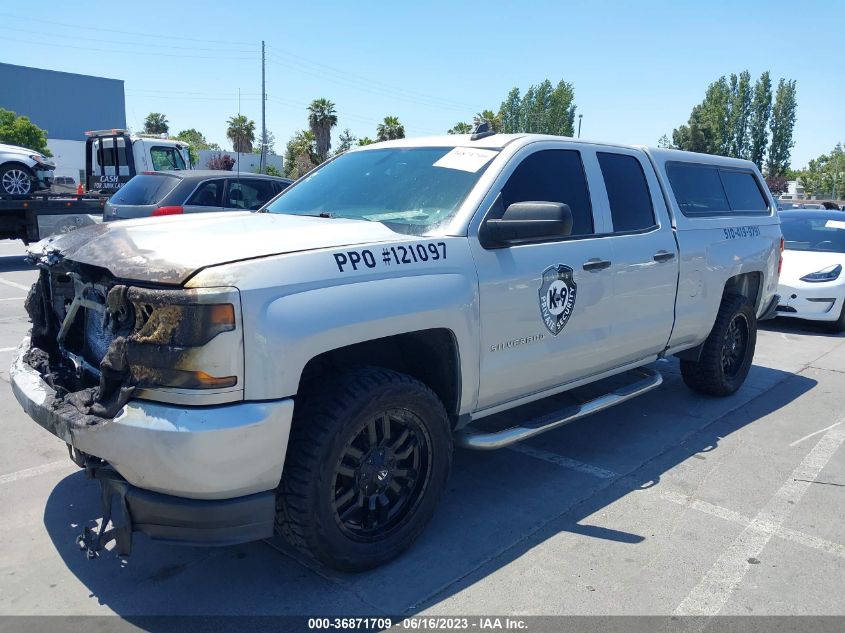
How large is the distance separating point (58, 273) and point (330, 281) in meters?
1.37

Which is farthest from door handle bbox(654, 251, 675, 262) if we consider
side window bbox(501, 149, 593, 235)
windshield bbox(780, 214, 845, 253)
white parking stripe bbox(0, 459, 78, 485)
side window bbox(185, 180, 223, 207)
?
side window bbox(185, 180, 223, 207)

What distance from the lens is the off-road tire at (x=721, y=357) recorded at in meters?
5.46

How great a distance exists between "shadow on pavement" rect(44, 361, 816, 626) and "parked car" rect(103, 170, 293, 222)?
6211 mm

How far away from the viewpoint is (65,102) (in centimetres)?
6319

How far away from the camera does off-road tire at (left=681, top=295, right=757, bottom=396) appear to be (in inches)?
215

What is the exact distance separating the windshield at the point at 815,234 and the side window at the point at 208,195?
7.84 m

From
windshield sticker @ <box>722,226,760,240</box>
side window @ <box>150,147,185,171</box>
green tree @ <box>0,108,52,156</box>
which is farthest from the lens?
green tree @ <box>0,108,52,156</box>

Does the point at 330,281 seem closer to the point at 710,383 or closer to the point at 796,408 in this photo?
the point at 710,383

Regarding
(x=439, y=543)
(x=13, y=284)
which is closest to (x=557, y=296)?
(x=439, y=543)

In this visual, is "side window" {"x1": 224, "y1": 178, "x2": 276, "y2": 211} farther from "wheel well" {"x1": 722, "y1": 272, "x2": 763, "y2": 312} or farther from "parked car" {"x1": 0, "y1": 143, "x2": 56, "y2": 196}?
"wheel well" {"x1": 722, "y1": 272, "x2": 763, "y2": 312}

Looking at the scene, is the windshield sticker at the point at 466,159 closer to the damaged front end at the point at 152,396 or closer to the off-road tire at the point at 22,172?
the damaged front end at the point at 152,396

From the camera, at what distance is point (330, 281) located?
108 inches

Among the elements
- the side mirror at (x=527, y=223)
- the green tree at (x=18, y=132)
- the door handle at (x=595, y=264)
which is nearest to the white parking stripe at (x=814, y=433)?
the door handle at (x=595, y=264)

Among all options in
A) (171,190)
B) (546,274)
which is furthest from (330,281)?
(171,190)
